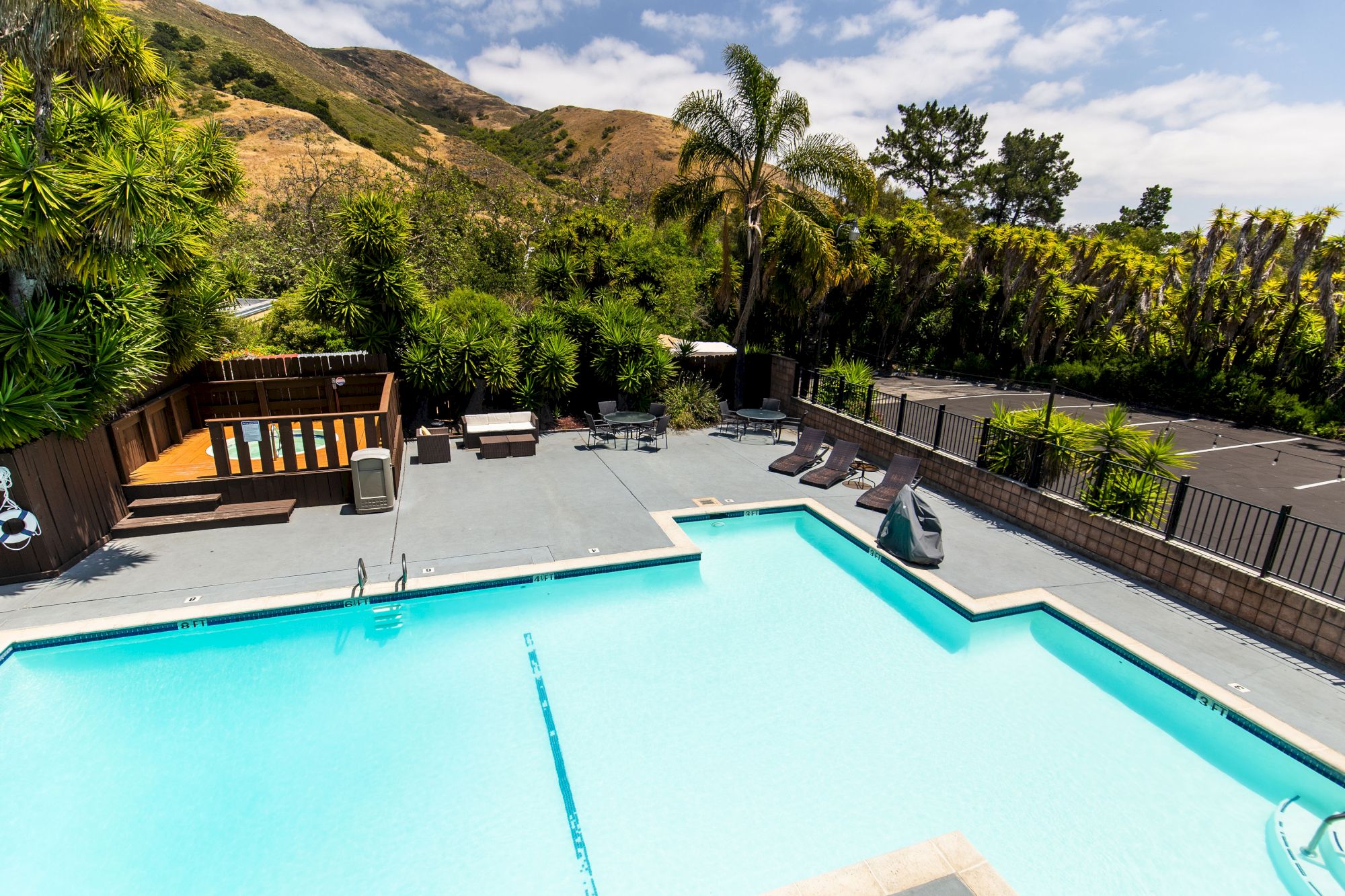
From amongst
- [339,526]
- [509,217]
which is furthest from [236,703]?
[509,217]

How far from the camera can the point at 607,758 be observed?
5809 millimetres

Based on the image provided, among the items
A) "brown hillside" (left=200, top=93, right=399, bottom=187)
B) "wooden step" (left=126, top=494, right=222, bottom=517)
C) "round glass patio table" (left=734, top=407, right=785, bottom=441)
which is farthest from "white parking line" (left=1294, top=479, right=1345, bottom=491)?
"brown hillside" (left=200, top=93, right=399, bottom=187)

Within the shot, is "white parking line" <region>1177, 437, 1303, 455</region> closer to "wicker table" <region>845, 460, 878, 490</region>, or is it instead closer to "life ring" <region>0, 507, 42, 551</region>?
"wicker table" <region>845, 460, 878, 490</region>

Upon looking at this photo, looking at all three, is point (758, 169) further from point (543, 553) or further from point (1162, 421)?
point (1162, 421)

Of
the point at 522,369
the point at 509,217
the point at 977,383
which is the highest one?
the point at 509,217

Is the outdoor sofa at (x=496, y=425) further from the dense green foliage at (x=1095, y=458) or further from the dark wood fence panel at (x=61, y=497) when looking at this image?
the dense green foliage at (x=1095, y=458)

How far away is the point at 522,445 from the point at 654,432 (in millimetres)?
3331

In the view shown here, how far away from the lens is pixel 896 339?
2827 centimetres

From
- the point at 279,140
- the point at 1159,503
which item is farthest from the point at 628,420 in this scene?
the point at 279,140

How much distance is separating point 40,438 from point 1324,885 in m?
13.8

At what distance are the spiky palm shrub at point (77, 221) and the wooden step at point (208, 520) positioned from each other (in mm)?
2019

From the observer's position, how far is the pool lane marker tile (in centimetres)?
466

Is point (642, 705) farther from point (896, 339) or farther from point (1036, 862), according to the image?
point (896, 339)

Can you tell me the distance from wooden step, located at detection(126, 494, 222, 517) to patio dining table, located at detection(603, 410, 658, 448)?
7.83 metres
